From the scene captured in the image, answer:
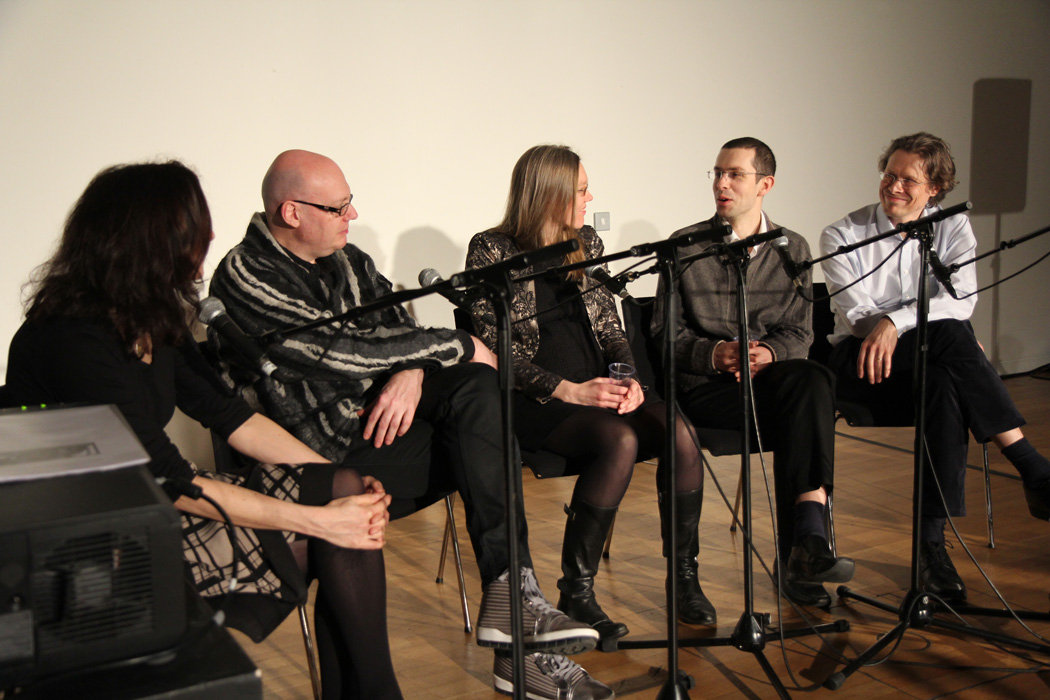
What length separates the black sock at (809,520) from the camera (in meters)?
2.28

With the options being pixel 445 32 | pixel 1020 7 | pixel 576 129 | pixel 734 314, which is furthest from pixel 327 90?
pixel 1020 7

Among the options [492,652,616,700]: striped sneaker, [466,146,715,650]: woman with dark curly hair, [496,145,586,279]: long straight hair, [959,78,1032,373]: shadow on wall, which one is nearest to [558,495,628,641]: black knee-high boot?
[466,146,715,650]: woman with dark curly hair

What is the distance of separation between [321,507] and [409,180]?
91.8 inches

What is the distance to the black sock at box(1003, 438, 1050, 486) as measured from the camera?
8.20 feet

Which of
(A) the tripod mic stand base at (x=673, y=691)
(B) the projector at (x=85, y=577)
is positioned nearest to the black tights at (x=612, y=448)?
(A) the tripod mic stand base at (x=673, y=691)

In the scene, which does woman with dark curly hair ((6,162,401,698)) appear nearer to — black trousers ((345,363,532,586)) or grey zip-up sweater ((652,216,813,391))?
black trousers ((345,363,532,586))

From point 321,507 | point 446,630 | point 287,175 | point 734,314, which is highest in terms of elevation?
point 287,175

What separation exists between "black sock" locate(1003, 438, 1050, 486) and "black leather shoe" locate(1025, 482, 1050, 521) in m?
0.01

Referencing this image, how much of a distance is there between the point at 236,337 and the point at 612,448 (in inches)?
36.5

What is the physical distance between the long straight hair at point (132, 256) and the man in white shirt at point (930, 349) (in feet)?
5.67

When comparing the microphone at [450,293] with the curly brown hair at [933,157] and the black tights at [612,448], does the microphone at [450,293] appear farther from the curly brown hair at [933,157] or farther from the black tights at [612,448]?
the curly brown hair at [933,157]

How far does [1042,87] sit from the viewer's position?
5582 mm

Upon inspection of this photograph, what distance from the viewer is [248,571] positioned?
1528mm

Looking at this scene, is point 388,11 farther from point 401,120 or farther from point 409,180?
point 409,180
